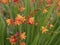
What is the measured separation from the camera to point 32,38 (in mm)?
1874

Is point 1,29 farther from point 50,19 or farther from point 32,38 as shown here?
point 50,19

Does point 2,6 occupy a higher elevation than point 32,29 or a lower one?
higher

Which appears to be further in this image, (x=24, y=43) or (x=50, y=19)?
(x=50, y=19)

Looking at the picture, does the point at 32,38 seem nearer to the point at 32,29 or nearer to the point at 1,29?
the point at 32,29

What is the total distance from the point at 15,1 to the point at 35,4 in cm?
26

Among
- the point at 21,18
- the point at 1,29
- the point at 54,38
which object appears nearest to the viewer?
the point at 21,18

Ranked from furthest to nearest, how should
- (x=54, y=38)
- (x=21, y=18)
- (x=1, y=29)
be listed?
(x=54, y=38)
(x=1, y=29)
(x=21, y=18)

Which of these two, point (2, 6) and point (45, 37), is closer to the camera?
point (45, 37)

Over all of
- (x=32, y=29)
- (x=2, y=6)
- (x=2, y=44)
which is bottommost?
(x=2, y=44)

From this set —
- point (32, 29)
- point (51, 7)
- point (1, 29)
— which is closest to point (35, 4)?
point (51, 7)

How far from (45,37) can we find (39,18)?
179mm

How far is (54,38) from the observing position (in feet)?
6.42

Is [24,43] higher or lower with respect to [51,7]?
lower

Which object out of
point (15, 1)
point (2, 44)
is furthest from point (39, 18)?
point (2, 44)
